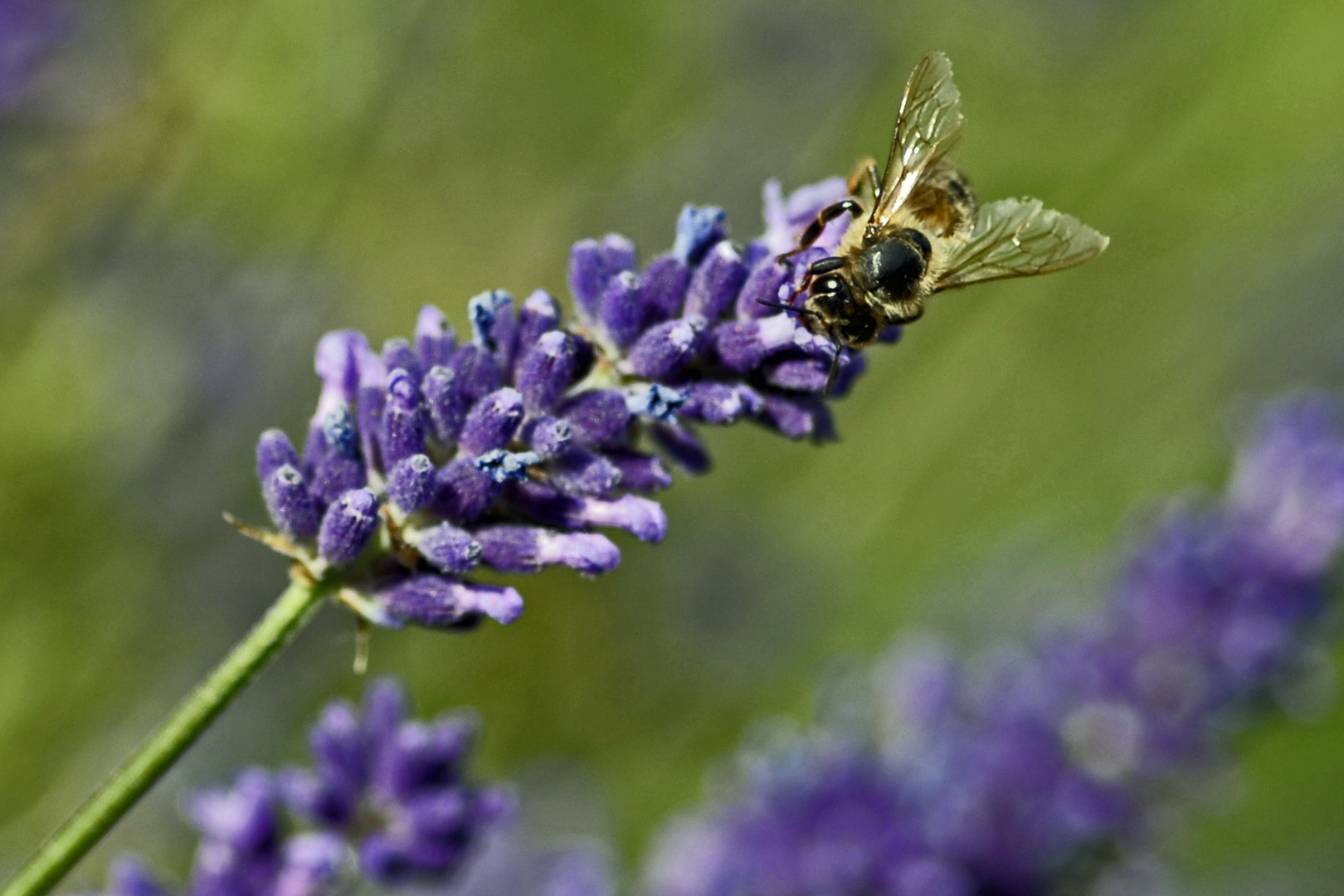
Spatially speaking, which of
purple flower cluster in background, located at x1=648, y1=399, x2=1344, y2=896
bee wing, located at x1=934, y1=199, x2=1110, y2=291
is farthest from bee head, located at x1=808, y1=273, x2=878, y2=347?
purple flower cluster in background, located at x1=648, y1=399, x2=1344, y2=896

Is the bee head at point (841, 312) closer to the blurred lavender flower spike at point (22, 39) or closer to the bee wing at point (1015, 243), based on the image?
the bee wing at point (1015, 243)

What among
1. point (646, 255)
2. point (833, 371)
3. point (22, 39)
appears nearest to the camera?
point (833, 371)

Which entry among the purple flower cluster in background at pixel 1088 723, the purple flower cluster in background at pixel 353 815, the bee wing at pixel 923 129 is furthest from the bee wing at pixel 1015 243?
the purple flower cluster in background at pixel 1088 723

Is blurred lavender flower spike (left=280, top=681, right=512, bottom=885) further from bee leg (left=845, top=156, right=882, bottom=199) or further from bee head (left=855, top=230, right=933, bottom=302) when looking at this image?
bee leg (left=845, top=156, right=882, bottom=199)

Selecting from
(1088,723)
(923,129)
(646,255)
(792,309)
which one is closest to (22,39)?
(646,255)

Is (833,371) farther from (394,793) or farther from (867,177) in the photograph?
(394,793)

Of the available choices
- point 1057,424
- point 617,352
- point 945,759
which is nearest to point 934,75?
point 617,352

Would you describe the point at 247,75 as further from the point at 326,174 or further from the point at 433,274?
the point at 433,274
